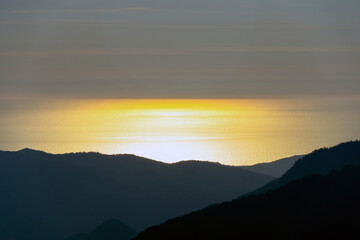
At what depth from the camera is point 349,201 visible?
168 metres

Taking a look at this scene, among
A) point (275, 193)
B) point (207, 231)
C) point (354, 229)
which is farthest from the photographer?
point (275, 193)

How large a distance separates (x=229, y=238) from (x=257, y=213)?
10.8 m

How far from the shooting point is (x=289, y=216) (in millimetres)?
164500

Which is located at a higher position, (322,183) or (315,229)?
(322,183)

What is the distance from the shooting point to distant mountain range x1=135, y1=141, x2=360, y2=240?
15825 centimetres

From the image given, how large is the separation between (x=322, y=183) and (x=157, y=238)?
27042 mm

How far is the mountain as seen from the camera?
15825 cm

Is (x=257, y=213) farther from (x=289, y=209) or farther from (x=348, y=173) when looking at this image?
(x=348, y=173)

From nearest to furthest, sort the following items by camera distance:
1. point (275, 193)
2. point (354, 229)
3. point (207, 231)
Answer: point (354, 229) → point (207, 231) → point (275, 193)

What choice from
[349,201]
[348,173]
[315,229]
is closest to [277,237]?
[315,229]

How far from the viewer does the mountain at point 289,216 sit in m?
158

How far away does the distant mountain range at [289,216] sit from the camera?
519ft

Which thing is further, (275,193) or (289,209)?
(275,193)

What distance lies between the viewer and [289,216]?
16450cm
